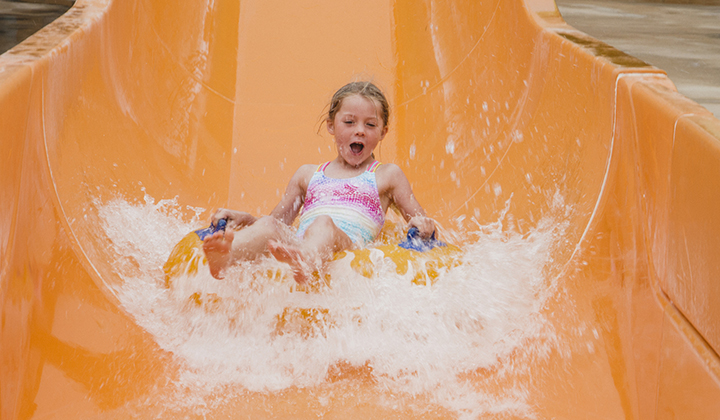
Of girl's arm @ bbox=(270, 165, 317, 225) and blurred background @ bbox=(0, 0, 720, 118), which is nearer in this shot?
girl's arm @ bbox=(270, 165, 317, 225)

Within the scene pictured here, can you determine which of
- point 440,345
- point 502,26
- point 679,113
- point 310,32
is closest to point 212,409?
point 440,345

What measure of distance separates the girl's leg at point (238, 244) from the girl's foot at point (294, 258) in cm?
10

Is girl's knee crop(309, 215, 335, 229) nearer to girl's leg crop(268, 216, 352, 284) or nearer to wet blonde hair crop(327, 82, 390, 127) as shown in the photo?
girl's leg crop(268, 216, 352, 284)

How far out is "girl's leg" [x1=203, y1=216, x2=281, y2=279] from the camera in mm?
1373

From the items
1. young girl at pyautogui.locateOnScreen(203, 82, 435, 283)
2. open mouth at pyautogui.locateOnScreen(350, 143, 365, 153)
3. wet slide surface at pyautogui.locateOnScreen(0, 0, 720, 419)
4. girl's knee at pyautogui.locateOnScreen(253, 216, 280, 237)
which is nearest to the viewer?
wet slide surface at pyautogui.locateOnScreen(0, 0, 720, 419)

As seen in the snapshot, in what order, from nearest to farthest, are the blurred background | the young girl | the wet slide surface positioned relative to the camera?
the wet slide surface < the young girl < the blurred background

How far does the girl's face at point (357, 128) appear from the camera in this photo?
1936 millimetres

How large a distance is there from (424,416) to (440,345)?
0.26 m

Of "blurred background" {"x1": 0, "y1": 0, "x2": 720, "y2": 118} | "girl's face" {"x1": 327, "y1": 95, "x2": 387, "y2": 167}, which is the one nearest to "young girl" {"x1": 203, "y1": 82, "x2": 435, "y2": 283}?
"girl's face" {"x1": 327, "y1": 95, "x2": 387, "y2": 167}

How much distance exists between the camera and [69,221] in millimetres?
1531

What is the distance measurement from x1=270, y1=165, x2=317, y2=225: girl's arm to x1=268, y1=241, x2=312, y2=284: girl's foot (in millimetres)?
593

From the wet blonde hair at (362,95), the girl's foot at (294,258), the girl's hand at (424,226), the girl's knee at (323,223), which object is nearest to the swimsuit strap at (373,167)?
the wet blonde hair at (362,95)

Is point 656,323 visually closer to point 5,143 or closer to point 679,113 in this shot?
point 679,113

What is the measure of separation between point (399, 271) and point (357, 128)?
1.78 feet
